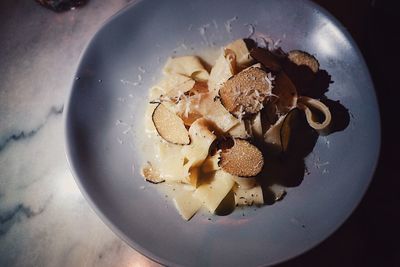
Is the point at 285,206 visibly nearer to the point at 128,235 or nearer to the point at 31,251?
the point at 128,235

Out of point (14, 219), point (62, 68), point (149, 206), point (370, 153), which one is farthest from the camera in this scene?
point (62, 68)

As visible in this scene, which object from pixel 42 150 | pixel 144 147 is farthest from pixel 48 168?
pixel 144 147

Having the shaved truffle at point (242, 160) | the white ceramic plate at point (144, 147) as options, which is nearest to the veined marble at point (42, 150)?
the white ceramic plate at point (144, 147)

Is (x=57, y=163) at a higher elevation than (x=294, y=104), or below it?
below

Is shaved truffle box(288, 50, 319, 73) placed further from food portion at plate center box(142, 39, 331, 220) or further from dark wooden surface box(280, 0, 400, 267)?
dark wooden surface box(280, 0, 400, 267)

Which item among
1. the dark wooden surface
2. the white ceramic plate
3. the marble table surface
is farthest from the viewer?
the marble table surface

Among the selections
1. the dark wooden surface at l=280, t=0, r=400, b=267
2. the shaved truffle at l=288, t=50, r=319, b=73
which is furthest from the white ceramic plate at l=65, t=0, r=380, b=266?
the dark wooden surface at l=280, t=0, r=400, b=267

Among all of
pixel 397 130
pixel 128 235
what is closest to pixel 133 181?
pixel 128 235
